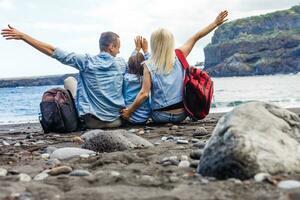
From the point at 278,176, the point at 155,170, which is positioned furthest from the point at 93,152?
the point at 278,176

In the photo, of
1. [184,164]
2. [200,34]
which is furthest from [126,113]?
[184,164]

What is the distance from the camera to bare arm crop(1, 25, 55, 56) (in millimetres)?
7613

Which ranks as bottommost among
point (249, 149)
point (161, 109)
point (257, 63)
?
point (257, 63)

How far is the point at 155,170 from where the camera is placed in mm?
Answer: 3973

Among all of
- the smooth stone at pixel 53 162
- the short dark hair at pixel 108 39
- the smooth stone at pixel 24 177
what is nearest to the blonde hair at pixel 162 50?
the short dark hair at pixel 108 39

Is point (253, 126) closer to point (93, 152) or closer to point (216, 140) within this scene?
point (216, 140)

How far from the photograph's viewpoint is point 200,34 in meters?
8.70

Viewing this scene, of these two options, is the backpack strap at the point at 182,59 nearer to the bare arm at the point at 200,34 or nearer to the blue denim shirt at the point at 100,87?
the bare arm at the point at 200,34

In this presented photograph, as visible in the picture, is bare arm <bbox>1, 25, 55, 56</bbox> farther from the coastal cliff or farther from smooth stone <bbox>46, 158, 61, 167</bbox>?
the coastal cliff

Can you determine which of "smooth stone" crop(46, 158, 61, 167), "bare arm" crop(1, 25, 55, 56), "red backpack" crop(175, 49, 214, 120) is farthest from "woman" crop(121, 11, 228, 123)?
"smooth stone" crop(46, 158, 61, 167)

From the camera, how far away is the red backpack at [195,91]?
26.7 ft

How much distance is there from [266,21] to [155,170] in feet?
520

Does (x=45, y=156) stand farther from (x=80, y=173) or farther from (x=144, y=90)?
(x=144, y=90)

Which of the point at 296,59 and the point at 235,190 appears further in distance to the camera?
the point at 296,59
